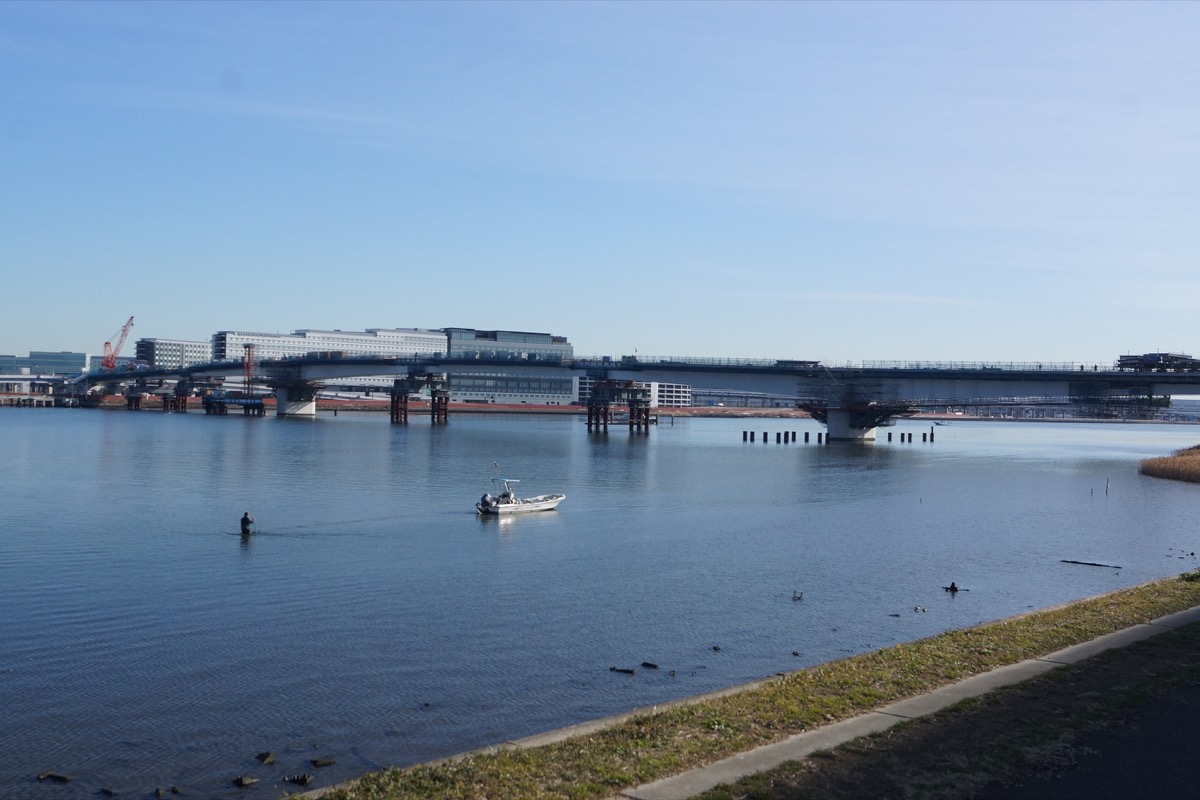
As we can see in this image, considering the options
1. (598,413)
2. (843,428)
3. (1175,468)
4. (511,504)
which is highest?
(598,413)

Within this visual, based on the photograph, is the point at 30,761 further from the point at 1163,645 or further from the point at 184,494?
the point at 184,494

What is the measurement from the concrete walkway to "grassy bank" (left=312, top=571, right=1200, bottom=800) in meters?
0.32

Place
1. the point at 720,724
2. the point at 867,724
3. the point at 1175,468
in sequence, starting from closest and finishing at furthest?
1. the point at 867,724
2. the point at 720,724
3. the point at 1175,468

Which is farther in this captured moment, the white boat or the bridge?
the bridge

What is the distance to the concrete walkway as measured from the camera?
15219 mm

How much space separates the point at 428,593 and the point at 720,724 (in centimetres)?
2157

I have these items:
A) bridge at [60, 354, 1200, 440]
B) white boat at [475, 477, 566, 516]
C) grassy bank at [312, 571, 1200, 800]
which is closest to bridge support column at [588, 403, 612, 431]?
bridge at [60, 354, 1200, 440]

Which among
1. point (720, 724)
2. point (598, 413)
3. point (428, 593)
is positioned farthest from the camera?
point (598, 413)

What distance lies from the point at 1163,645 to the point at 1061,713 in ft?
24.6

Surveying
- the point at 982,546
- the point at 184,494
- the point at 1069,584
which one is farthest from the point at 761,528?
the point at 184,494

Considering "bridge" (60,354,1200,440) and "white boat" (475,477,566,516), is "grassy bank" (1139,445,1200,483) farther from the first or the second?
"white boat" (475,477,566,516)

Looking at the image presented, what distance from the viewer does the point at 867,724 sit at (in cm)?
1853

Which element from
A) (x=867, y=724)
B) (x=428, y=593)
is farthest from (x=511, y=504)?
(x=867, y=724)

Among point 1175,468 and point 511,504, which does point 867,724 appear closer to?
point 511,504
